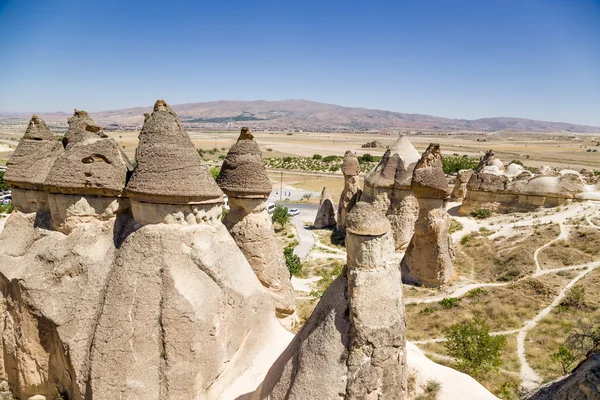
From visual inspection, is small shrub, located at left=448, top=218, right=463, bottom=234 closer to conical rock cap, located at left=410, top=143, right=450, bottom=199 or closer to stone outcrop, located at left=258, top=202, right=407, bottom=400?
conical rock cap, located at left=410, top=143, right=450, bottom=199

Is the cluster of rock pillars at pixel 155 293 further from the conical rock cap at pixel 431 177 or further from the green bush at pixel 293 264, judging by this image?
the green bush at pixel 293 264

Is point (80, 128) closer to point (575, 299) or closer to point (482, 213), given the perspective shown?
point (575, 299)

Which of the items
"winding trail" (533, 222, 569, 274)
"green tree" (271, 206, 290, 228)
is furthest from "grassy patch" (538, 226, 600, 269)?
"green tree" (271, 206, 290, 228)

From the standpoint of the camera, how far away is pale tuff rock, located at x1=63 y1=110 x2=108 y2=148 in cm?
947

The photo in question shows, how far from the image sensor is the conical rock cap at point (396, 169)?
22516 mm

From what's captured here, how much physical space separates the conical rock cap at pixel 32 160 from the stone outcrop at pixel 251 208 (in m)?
4.62

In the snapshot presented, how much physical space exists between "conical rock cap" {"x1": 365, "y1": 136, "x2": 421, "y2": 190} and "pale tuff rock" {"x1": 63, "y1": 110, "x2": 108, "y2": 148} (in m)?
16.8

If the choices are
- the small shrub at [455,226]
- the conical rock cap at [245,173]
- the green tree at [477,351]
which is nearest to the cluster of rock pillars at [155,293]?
the conical rock cap at [245,173]

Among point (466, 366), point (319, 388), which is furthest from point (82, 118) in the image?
point (466, 366)

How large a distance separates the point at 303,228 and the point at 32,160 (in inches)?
917

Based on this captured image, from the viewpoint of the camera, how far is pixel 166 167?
7.85 meters

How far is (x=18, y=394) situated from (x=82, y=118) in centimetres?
685

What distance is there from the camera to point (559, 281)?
57.2 ft

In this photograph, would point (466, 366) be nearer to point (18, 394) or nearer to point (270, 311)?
point (270, 311)
